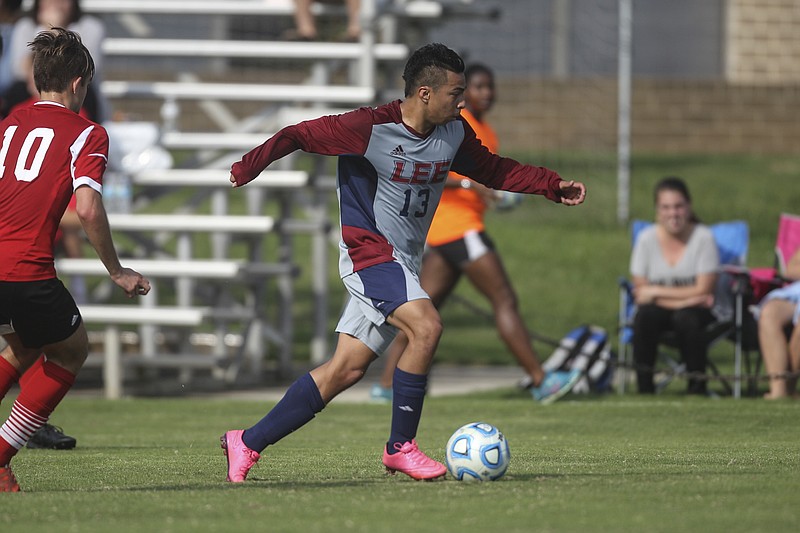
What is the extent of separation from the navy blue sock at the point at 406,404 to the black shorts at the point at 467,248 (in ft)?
13.9

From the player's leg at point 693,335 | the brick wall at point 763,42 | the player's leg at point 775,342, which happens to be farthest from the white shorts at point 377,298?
the brick wall at point 763,42

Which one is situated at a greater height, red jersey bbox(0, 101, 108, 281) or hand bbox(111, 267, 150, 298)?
red jersey bbox(0, 101, 108, 281)

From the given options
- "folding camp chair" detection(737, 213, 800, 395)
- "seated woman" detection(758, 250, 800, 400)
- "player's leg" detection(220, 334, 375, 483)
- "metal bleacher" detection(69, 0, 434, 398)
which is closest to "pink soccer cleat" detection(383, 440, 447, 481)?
"player's leg" detection(220, 334, 375, 483)

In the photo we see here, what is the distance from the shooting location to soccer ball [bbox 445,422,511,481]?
6.07 metres

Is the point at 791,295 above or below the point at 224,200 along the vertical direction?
below

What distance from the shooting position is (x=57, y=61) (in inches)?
236

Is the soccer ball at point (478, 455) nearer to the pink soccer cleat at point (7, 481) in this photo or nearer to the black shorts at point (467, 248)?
the pink soccer cleat at point (7, 481)

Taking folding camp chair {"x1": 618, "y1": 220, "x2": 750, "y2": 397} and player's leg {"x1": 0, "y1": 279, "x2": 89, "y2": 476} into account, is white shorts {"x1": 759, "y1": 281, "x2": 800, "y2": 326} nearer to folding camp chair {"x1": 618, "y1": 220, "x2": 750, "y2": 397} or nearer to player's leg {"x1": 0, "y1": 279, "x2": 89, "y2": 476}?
folding camp chair {"x1": 618, "y1": 220, "x2": 750, "y2": 397}

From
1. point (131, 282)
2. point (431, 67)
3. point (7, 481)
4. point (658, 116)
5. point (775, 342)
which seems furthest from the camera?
point (658, 116)

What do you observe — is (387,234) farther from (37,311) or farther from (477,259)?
(477,259)

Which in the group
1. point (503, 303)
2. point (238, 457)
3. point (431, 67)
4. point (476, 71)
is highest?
point (476, 71)

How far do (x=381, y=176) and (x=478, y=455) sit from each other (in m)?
1.33

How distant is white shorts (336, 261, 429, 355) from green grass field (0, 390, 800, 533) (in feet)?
2.11

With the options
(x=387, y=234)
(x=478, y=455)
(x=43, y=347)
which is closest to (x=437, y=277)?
(x=387, y=234)
